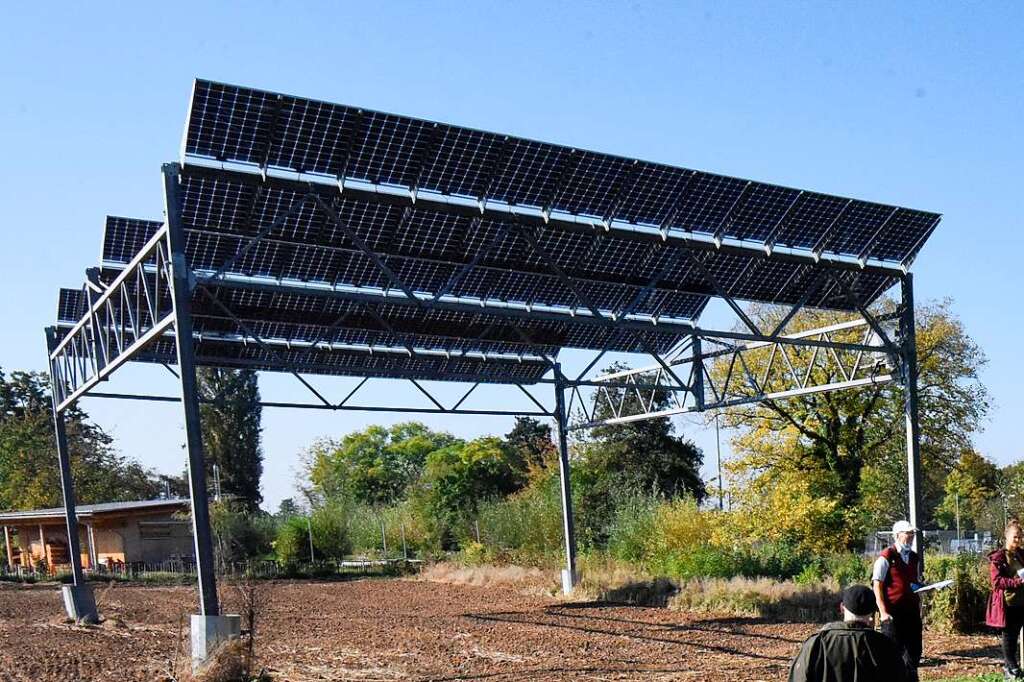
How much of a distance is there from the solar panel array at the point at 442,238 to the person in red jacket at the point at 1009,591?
605 centimetres

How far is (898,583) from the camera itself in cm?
811

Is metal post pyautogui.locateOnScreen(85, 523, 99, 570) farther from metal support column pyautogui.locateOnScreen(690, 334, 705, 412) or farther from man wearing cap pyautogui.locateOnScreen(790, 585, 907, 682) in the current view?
man wearing cap pyautogui.locateOnScreen(790, 585, 907, 682)

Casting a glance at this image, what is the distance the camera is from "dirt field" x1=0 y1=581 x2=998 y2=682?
11336 millimetres

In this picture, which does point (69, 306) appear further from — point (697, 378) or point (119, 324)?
point (697, 378)

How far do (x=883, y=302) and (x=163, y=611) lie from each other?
22220 millimetres

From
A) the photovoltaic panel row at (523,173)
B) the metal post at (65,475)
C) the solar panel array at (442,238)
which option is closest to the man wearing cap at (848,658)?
the solar panel array at (442,238)

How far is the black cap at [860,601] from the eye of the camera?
179 inches

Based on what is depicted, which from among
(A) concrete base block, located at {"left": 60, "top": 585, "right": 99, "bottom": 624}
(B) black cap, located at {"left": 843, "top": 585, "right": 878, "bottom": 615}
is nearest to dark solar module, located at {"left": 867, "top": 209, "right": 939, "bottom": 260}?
(B) black cap, located at {"left": 843, "top": 585, "right": 878, "bottom": 615}

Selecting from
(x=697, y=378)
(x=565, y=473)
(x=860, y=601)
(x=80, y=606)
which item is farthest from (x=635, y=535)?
(x=860, y=601)

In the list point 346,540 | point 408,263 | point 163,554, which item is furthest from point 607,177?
point 163,554

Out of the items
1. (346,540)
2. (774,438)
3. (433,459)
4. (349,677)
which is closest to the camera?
(349,677)

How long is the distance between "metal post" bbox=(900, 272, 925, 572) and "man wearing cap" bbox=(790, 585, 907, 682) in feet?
37.1

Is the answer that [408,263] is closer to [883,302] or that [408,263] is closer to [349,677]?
[349,677]

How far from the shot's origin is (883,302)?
101 feet
